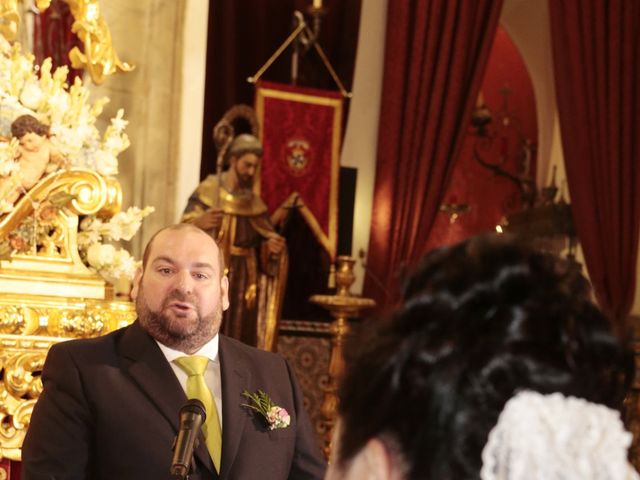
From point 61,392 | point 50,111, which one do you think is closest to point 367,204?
point 50,111

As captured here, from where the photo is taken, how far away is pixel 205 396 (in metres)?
3.86

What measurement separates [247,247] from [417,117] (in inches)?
83.9

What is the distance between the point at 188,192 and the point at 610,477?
19.0ft

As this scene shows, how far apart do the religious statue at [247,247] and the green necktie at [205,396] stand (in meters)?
3.27

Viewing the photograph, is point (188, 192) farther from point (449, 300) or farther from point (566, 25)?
point (449, 300)

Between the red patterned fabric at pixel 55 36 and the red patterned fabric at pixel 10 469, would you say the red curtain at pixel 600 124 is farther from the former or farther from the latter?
the red patterned fabric at pixel 10 469

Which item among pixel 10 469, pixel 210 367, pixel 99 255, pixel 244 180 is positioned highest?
pixel 244 180

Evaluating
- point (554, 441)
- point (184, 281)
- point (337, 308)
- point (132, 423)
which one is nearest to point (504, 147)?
point (337, 308)

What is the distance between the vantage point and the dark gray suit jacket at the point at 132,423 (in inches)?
143

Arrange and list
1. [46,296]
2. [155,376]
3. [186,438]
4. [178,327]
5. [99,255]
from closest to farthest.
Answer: [186,438], [155,376], [178,327], [46,296], [99,255]

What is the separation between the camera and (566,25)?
9.05m

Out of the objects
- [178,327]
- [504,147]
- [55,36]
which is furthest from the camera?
[504,147]

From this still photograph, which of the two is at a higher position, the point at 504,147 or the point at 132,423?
the point at 504,147

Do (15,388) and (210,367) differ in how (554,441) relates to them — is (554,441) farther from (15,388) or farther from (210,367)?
(15,388)
